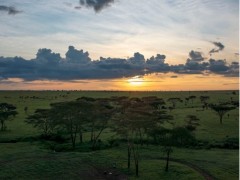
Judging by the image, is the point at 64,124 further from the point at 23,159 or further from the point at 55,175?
the point at 55,175

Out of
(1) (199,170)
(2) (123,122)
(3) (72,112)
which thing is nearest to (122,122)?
(2) (123,122)

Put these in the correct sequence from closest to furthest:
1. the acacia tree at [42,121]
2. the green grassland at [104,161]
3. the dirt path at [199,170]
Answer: the dirt path at [199,170]
the green grassland at [104,161]
the acacia tree at [42,121]

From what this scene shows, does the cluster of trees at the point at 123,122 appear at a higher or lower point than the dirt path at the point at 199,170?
higher

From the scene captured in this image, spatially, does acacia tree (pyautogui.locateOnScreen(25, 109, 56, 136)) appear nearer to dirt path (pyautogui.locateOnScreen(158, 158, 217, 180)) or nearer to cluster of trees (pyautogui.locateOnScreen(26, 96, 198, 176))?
cluster of trees (pyautogui.locateOnScreen(26, 96, 198, 176))

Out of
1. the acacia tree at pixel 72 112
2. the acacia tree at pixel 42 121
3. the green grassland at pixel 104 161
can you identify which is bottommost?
the green grassland at pixel 104 161

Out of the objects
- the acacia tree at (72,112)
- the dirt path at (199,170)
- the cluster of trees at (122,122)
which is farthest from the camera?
the acacia tree at (72,112)

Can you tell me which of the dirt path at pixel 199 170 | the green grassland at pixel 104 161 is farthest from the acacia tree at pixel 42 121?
the dirt path at pixel 199 170

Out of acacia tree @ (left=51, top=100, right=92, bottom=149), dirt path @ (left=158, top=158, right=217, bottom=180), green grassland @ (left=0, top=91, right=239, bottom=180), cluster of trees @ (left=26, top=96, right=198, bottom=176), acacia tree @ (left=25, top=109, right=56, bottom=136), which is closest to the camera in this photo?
dirt path @ (left=158, top=158, right=217, bottom=180)

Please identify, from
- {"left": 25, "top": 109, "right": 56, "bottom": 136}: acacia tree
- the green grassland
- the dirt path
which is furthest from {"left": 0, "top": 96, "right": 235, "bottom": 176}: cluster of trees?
the dirt path

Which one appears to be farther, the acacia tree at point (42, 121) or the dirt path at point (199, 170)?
the acacia tree at point (42, 121)

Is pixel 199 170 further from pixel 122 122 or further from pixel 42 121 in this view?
pixel 42 121

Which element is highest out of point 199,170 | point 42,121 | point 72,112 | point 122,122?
point 122,122

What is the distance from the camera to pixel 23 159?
55094 mm

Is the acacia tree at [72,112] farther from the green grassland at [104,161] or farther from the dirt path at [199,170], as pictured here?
the dirt path at [199,170]
